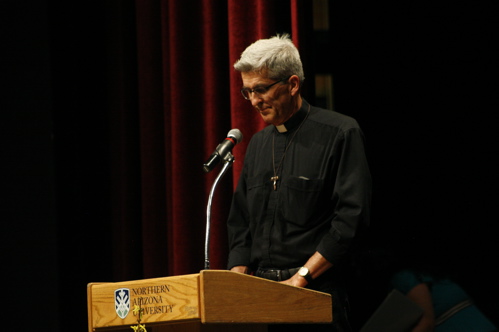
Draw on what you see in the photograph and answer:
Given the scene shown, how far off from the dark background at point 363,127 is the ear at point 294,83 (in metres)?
0.41

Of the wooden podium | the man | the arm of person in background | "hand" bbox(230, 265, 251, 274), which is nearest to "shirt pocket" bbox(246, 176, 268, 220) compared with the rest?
the man

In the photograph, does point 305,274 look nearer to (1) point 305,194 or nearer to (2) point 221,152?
(1) point 305,194

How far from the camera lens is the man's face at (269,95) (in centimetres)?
225

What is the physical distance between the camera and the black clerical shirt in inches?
80.3

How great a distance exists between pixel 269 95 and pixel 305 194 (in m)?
0.35

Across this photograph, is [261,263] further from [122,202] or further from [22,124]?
[22,124]

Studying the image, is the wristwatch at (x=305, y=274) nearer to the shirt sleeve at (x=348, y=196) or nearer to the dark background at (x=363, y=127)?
the shirt sleeve at (x=348, y=196)

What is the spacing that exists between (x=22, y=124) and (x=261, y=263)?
1.61 meters

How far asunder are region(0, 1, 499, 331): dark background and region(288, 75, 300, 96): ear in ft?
1.35

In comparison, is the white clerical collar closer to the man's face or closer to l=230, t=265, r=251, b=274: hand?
the man's face

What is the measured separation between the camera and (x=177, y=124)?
3012 mm

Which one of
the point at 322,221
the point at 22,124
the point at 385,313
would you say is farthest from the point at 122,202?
the point at 385,313

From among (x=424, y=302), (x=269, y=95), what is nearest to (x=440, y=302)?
(x=424, y=302)

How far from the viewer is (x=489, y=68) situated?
239 centimetres
